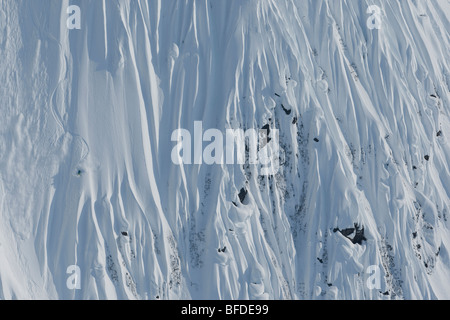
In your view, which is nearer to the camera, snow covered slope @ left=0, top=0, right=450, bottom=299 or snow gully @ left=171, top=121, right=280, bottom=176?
snow covered slope @ left=0, top=0, right=450, bottom=299

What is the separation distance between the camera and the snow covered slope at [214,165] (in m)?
34.3

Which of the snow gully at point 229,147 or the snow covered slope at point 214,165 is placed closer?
the snow covered slope at point 214,165

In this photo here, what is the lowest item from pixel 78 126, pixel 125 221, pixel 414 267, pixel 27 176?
pixel 414 267

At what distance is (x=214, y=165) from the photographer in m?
36.0

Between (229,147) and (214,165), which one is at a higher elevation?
(229,147)

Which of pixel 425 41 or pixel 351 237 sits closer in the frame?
pixel 351 237

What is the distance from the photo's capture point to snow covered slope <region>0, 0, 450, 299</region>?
34.3m

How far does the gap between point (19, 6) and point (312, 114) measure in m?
16.0

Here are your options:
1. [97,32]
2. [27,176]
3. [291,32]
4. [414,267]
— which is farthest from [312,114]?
[27,176]

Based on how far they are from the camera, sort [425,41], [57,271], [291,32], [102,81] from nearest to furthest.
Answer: [57,271], [102,81], [291,32], [425,41]

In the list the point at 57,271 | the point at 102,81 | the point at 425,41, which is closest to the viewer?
the point at 57,271

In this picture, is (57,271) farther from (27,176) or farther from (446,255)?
(446,255)

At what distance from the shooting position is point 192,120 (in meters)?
36.7

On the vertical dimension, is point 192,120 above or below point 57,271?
above
